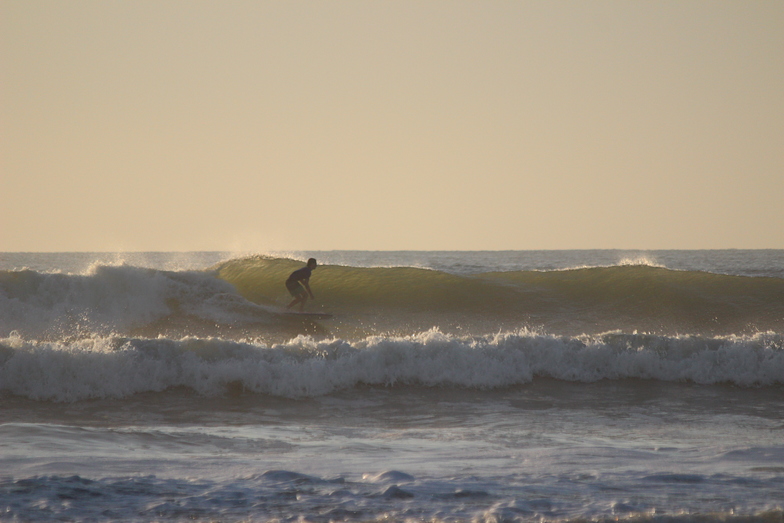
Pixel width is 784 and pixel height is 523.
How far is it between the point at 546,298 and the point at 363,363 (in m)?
10.1

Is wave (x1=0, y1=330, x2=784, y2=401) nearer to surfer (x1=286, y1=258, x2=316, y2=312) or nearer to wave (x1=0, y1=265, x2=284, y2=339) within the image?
surfer (x1=286, y1=258, x2=316, y2=312)

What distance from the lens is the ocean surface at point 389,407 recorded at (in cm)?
454

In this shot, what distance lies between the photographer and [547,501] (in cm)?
451

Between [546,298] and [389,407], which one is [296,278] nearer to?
[546,298]

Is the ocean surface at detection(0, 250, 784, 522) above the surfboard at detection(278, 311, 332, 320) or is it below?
below

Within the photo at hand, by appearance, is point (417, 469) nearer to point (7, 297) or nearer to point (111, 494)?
point (111, 494)

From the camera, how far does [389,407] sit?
872 cm

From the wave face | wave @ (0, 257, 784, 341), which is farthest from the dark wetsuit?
the wave face

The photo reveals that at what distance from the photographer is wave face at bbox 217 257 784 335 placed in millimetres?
16703

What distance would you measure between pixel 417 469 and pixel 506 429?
220 cm

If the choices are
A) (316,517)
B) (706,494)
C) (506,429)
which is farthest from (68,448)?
(706,494)

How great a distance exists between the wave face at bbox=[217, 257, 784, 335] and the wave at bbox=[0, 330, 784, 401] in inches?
186

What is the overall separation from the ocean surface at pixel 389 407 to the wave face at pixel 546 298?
11 cm

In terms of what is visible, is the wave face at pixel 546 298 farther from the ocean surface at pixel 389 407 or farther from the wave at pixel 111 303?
the wave at pixel 111 303
